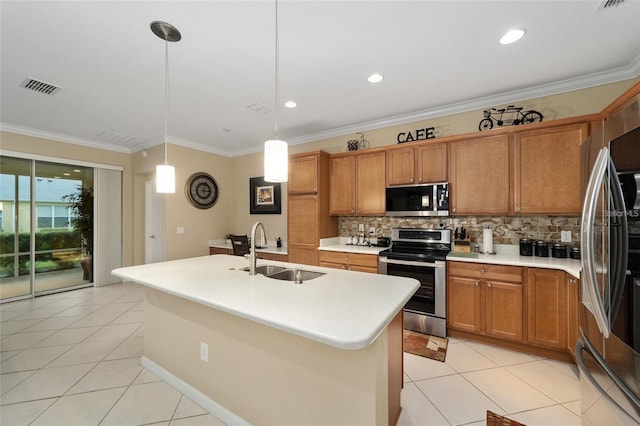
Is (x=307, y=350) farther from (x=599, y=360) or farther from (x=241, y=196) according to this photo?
(x=241, y=196)

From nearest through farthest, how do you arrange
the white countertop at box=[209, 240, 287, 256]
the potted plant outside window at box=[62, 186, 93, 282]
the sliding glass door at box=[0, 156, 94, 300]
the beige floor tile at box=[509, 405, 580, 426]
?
the beige floor tile at box=[509, 405, 580, 426]
the sliding glass door at box=[0, 156, 94, 300]
the white countertop at box=[209, 240, 287, 256]
the potted plant outside window at box=[62, 186, 93, 282]

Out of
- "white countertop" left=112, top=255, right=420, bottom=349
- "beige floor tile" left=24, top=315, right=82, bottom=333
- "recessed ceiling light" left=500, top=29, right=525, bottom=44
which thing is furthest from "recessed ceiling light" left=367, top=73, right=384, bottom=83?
"beige floor tile" left=24, top=315, right=82, bottom=333

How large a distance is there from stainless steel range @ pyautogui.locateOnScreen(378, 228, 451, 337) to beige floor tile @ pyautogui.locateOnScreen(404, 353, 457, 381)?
1.73 ft

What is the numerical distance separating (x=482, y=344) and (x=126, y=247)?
622 cm

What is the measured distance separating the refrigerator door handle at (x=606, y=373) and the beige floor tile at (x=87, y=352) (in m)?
3.64

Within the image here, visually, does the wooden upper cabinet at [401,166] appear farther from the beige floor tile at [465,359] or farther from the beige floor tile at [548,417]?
the beige floor tile at [548,417]

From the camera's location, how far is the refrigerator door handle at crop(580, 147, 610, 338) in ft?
3.70

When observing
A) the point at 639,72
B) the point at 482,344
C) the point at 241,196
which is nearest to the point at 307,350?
the point at 482,344

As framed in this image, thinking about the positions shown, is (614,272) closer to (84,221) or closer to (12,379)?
(12,379)

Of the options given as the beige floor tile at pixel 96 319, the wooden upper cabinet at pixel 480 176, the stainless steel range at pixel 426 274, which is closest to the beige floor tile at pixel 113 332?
the beige floor tile at pixel 96 319

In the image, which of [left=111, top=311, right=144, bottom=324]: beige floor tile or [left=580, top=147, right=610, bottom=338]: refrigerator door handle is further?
[left=111, top=311, right=144, bottom=324]: beige floor tile

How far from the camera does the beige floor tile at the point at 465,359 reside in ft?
7.54

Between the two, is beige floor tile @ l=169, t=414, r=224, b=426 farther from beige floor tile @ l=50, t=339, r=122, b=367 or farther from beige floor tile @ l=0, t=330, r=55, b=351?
beige floor tile @ l=0, t=330, r=55, b=351

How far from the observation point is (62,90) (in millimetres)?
2850
